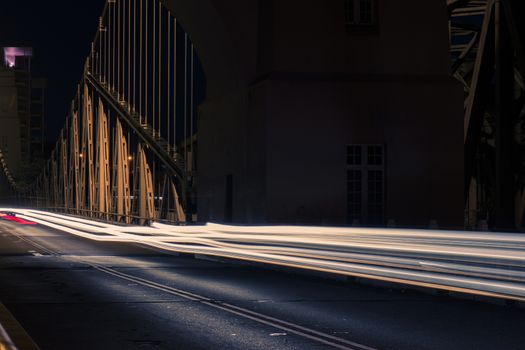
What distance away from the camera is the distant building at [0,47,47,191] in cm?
17188

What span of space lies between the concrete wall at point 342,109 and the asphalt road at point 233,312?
1039 cm

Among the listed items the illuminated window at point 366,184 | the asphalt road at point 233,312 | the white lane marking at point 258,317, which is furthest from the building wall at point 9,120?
the white lane marking at point 258,317

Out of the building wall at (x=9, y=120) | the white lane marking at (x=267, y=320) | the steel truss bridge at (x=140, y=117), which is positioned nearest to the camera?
the white lane marking at (x=267, y=320)

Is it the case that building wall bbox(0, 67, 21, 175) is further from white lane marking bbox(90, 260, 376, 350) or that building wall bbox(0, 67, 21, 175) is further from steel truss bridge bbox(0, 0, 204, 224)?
white lane marking bbox(90, 260, 376, 350)

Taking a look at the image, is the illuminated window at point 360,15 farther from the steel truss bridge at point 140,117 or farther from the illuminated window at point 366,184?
the steel truss bridge at point 140,117

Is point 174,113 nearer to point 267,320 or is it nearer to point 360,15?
point 360,15

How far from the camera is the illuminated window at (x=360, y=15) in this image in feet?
111

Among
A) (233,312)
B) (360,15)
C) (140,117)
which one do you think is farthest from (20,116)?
(233,312)

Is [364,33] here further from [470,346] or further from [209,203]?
[470,346]

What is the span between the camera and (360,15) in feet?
112

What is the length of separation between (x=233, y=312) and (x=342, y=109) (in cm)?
2013

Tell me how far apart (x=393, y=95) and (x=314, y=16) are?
12.0 ft

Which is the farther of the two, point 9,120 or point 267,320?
point 9,120

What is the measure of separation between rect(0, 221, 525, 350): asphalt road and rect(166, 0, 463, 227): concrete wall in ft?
34.1
